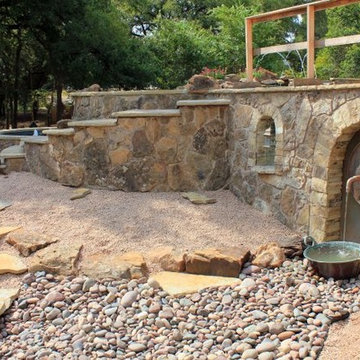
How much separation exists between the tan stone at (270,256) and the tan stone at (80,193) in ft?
7.29

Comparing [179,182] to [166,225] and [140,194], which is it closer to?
[140,194]

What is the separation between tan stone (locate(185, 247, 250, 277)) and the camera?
3.76 meters

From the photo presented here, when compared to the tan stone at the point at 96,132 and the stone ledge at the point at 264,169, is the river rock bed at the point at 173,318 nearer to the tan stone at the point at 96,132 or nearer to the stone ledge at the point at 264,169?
the stone ledge at the point at 264,169

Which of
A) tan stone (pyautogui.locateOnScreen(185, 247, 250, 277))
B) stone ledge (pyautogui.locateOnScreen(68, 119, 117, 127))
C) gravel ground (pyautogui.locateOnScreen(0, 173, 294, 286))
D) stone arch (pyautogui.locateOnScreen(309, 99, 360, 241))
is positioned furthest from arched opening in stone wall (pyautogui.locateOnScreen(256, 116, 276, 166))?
stone ledge (pyautogui.locateOnScreen(68, 119, 117, 127))

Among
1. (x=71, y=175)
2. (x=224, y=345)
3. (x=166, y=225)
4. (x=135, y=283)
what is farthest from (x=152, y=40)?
(x=224, y=345)

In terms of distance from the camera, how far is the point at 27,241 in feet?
13.8

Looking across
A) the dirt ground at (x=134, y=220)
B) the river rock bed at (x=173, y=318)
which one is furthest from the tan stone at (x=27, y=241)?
the river rock bed at (x=173, y=318)

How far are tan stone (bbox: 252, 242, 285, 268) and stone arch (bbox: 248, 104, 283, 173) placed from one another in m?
0.94

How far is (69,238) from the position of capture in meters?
4.36

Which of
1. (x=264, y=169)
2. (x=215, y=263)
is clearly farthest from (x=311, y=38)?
(x=215, y=263)

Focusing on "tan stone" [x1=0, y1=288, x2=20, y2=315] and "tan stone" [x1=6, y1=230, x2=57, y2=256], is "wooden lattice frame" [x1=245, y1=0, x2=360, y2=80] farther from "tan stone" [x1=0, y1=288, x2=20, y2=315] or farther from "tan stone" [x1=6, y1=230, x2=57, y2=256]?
"tan stone" [x1=0, y1=288, x2=20, y2=315]

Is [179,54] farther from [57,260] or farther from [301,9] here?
[57,260]

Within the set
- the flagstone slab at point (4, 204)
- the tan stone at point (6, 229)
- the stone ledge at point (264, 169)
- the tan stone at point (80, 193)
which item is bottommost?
the tan stone at point (6, 229)

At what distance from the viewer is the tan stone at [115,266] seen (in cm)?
371
